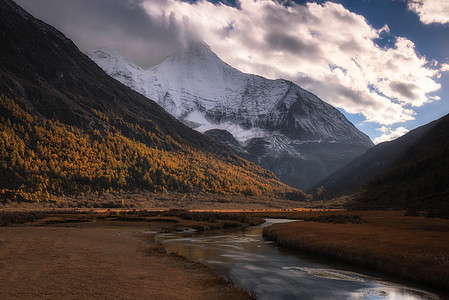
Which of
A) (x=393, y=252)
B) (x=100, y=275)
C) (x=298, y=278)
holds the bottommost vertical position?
(x=298, y=278)

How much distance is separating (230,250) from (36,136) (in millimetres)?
188012

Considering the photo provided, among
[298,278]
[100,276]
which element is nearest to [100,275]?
[100,276]

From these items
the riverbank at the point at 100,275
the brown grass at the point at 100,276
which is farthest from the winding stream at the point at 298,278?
the brown grass at the point at 100,276

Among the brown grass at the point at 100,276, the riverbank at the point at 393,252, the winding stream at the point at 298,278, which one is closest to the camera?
the brown grass at the point at 100,276

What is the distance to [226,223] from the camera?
8912cm

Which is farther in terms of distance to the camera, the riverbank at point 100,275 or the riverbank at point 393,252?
the riverbank at point 393,252

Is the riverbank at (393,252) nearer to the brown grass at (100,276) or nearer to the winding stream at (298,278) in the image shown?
the winding stream at (298,278)

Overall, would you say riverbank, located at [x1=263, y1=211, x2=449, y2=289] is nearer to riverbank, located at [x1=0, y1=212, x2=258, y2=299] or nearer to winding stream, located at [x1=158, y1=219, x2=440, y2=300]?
winding stream, located at [x1=158, y1=219, x2=440, y2=300]

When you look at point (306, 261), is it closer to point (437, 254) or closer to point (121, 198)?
point (437, 254)

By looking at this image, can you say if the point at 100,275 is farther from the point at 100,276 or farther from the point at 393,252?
the point at 393,252

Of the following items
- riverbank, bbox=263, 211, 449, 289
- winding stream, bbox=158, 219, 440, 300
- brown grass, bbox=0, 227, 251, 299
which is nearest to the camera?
brown grass, bbox=0, 227, 251, 299

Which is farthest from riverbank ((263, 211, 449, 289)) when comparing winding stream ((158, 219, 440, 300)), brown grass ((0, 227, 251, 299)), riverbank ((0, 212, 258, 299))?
brown grass ((0, 227, 251, 299))

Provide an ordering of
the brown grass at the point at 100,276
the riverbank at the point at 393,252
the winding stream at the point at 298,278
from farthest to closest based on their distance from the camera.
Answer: the riverbank at the point at 393,252, the winding stream at the point at 298,278, the brown grass at the point at 100,276

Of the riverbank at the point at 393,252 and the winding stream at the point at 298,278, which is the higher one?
the riverbank at the point at 393,252
